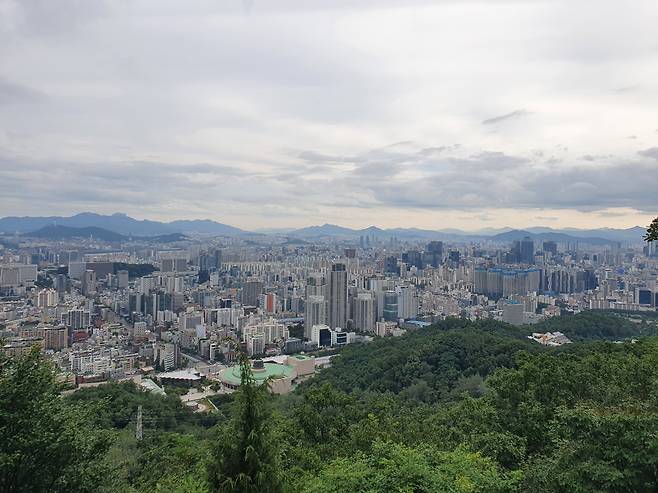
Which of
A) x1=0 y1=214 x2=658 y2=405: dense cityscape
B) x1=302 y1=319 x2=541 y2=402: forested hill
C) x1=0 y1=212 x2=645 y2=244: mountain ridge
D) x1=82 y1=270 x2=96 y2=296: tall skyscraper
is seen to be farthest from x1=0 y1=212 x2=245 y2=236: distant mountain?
x1=302 y1=319 x2=541 y2=402: forested hill

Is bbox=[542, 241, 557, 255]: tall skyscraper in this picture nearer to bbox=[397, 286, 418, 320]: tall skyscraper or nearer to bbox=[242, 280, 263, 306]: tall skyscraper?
bbox=[397, 286, 418, 320]: tall skyscraper

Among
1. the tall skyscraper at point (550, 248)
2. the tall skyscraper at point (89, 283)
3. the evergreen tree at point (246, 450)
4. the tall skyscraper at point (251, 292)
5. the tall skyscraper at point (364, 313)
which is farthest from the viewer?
the tall skyscraper at point (550, 248)

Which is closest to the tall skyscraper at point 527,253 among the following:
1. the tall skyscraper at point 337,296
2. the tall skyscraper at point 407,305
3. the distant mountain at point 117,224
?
the tall skyscraper at point 407,305

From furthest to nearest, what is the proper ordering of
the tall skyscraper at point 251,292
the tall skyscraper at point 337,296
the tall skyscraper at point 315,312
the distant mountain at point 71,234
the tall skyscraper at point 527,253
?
the distant mountain at point 71,234
the tall skyscraper at point 527,253
the tall skyscraper at point 251,292
the tall skyscraper at point 337,296
the tall skyscraper at point 315,312

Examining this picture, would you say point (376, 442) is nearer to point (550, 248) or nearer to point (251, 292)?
point (251, 292)

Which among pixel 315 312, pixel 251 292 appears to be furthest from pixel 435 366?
pixel 251 292

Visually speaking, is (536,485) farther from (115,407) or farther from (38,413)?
(115,407)

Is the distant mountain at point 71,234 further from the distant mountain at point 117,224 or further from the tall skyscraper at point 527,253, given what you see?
the tall skyscraper at point 527,253

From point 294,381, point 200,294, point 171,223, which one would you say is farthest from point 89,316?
point 171,223

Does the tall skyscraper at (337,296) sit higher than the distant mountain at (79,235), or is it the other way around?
the distant mountain at (79,235)
